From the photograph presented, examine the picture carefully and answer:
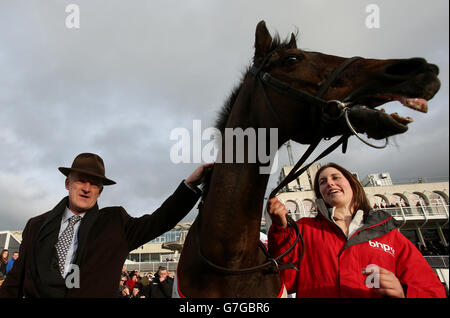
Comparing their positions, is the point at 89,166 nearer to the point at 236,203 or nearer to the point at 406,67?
the point at 236,203

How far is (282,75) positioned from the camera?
79.0 inches

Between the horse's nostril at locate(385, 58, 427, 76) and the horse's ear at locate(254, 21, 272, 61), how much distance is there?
3.26 ft

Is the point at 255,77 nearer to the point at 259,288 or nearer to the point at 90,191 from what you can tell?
the point at 259,288

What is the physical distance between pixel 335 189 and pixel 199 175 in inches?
57.7

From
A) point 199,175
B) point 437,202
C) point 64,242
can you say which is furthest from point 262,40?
point 437,202

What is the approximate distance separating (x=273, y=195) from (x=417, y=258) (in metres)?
1.34

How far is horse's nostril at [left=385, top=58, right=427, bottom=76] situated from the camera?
5.12 feet

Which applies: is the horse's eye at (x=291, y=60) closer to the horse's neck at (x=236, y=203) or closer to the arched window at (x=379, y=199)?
the horse's neck at (x=236, y=203)

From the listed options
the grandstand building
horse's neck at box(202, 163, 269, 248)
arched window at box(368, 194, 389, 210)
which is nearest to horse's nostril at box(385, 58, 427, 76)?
horse's neck at box(202, 163, 269, 248)

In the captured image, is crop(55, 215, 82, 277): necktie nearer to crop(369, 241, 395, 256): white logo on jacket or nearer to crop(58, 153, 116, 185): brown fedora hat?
crop(58, 153, 116, 185): brown fedora hat

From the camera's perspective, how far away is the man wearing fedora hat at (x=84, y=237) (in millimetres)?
2074

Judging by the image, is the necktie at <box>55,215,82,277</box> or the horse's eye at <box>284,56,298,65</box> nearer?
the horse's eye at <box>284,56,298,65</box>

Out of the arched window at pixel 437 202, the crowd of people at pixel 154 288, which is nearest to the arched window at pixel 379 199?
the arched window at pixel 437 202

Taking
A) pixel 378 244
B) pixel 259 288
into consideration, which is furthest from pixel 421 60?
pixel 259 288
